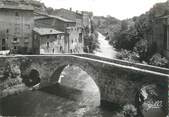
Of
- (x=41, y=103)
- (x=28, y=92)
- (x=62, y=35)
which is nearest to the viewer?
(x=41, y=103)

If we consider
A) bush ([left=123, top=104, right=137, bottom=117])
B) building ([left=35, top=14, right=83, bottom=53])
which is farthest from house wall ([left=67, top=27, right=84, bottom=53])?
bush ([left=123, top=104, right=137, bottom=117])

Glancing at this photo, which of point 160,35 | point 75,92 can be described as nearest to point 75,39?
point 160,35

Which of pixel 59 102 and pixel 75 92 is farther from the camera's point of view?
pixel 75 92

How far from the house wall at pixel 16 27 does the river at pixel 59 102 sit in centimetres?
1015

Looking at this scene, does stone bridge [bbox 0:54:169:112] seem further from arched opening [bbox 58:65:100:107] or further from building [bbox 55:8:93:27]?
building [bbox 55:8:93:27]

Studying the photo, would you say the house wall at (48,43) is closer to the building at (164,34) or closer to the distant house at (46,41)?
the distant house at (46,41)

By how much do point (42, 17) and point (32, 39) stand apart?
8.48 m

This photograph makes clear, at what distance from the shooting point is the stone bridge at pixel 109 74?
66.9 feet

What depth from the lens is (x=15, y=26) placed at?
35.4m

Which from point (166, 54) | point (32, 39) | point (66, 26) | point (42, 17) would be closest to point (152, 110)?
point (166, 54)

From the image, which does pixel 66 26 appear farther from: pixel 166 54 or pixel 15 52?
pixel 166 54

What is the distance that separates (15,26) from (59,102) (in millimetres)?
16434

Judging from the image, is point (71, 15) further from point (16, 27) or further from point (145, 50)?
point (145, 50)

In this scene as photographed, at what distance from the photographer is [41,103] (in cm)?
2423
